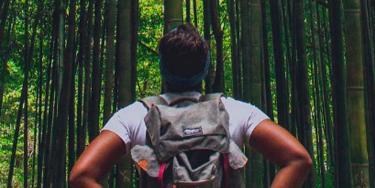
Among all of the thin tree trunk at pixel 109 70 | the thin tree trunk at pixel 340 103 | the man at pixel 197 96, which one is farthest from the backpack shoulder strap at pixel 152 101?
the thin tree trunk at pixel 109 70

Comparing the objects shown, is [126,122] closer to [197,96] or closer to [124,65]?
[197,96]

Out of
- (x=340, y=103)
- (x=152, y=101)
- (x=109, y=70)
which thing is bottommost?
(x=340, y=103)

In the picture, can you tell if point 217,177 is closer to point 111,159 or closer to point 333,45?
point 111,159

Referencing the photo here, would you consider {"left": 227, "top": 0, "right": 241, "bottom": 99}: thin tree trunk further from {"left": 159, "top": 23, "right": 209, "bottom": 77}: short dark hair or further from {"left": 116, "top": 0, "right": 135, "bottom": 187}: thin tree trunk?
{"left": 159, "top": 23, "right": 209, "bottom": 77}: short dark hair

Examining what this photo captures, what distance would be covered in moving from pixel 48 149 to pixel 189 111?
18.2 ft

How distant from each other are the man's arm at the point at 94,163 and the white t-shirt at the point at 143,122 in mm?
40

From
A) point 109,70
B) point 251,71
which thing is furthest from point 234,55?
point 109,70

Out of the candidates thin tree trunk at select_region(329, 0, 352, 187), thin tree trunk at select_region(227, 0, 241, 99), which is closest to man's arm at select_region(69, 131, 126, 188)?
thin tree trunk at select_region(329, 0, 352, 187)

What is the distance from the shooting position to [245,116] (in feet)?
4.98

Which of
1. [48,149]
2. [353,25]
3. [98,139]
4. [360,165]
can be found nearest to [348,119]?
[360,165]

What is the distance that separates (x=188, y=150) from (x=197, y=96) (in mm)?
161

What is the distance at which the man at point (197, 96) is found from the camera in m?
1.47

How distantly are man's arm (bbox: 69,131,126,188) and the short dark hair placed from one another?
0.25 meters

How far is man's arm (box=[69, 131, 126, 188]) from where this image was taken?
146 cm
